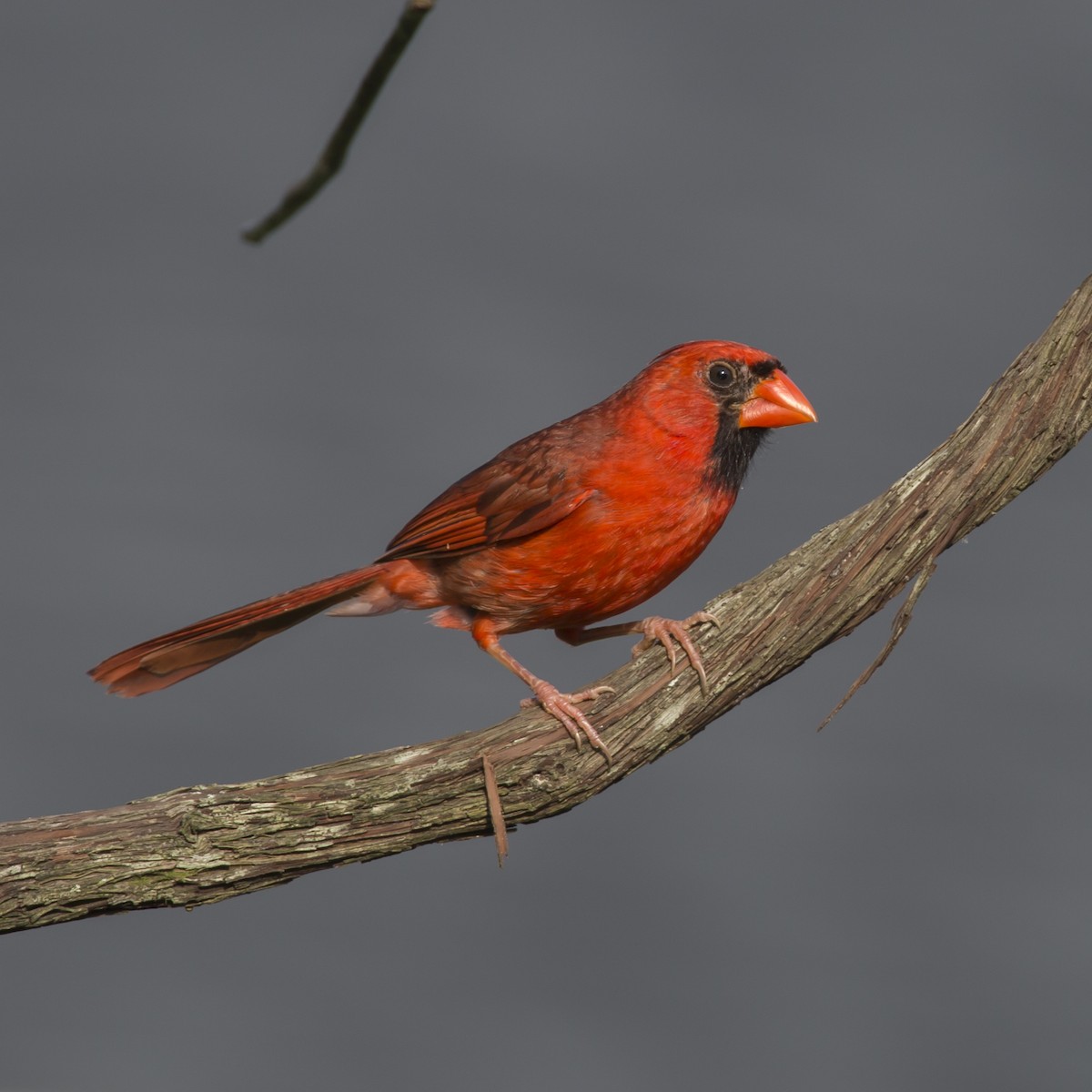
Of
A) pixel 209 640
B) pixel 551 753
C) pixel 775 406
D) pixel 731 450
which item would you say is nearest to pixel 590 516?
pixel 731 450

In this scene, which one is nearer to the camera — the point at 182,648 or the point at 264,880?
the point at 264,880

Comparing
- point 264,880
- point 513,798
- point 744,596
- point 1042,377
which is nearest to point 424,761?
point 513,798

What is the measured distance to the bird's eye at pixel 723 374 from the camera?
366 cm

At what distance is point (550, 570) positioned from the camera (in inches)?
142

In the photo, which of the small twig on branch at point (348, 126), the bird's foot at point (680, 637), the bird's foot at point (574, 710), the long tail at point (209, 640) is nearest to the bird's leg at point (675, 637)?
the bird's foot at point (680, 637)

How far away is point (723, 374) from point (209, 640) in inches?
55.1

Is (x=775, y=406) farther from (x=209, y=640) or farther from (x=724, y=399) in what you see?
(x=209, y=640)

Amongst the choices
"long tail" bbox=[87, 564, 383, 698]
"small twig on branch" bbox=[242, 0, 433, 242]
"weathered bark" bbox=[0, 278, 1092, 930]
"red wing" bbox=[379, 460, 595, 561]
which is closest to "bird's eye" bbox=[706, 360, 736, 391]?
"red wing" bbox=[379, 460, 595, 561]

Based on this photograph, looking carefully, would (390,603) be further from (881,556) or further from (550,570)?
(881,556)

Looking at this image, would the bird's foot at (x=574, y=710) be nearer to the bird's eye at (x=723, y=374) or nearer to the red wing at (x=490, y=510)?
the red wing at (x=490, y=510)

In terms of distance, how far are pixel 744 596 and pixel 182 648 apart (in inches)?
53.9

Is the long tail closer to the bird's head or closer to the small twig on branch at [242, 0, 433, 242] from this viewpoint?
the bird's head

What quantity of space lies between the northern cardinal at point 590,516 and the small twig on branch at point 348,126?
5.51ft

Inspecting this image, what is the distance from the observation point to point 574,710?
325 cm
